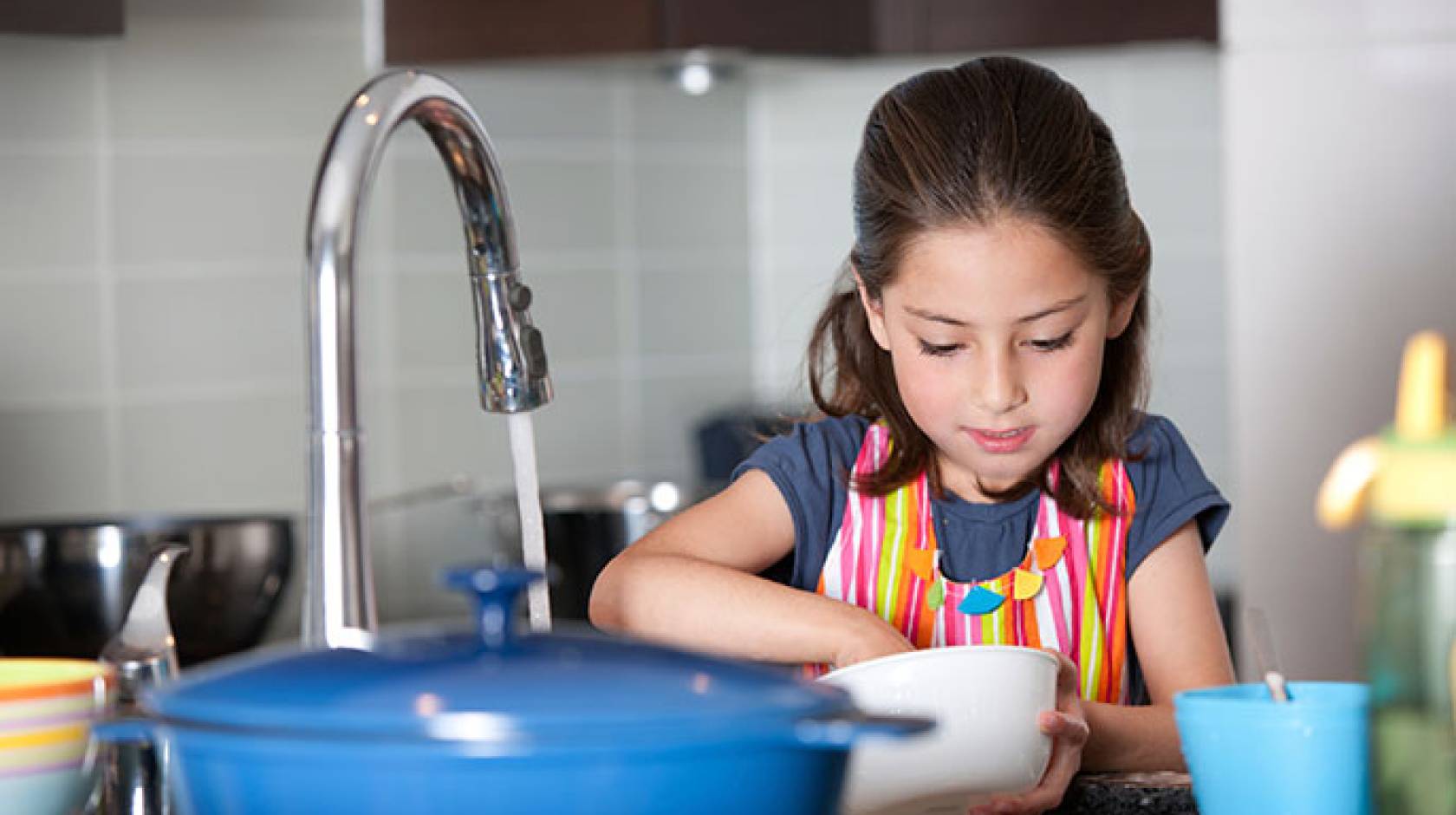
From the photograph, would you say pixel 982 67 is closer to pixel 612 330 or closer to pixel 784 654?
pixel 784 654

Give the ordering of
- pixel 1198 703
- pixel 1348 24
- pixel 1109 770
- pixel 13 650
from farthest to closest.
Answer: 1. pixel 1348 24
2. pixel 13 650
3. pixel 1109 770
4. pixel 1198 703

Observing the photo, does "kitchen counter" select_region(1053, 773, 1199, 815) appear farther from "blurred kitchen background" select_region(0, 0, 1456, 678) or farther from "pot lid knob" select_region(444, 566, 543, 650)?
"blurred kitchen background" select_region(0, 0, 1456, 678)

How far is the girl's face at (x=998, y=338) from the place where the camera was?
1266 millimetres

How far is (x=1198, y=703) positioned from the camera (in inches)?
34.3

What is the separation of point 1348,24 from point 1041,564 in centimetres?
144

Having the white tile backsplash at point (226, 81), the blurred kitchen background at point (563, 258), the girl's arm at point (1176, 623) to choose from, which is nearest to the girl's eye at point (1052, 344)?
the girl's arm at point (1176, 623)

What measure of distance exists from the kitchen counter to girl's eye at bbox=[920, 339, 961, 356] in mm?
343

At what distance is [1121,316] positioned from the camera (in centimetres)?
140

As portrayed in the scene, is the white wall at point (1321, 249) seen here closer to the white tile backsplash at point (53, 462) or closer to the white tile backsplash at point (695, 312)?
the white tile backsplash at point (695, 312)

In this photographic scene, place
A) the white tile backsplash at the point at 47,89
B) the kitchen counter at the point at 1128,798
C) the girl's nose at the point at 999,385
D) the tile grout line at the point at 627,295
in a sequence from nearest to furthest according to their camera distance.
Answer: the kitchen counter at the point at 1128,798 < the girl's nose at the point at 999,385 < the white tile backsplash at the point at 47,89 < the tile grout line at the point at 627,295

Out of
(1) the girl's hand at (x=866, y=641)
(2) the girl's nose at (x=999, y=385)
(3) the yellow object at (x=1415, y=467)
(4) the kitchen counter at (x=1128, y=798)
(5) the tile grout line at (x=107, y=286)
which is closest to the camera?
(3) the yellow object at (x=1415, y=467)

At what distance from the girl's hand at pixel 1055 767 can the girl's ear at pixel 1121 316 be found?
0.42 m

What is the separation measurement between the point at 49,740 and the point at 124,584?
865 mm

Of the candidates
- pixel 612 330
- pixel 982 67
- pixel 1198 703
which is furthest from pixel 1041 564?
pixel 612 330
